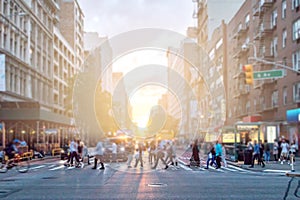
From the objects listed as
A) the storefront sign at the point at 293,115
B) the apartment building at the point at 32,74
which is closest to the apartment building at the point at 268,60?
the storefront sign at the point at 293,115

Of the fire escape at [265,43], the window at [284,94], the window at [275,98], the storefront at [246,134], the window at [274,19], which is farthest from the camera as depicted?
the fire escape at [265,43]

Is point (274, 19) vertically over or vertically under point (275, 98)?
over

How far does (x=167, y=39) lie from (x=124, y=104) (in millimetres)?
3388

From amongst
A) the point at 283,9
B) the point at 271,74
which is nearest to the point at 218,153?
the point at 271,74

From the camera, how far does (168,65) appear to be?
1595 centimetres

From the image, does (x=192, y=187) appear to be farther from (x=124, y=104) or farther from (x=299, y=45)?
(x=299, y=45)

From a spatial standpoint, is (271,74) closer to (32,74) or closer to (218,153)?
(218,153)

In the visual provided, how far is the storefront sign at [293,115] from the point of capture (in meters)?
42.1

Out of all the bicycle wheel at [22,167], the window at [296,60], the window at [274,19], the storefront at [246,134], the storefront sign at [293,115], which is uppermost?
the window at [274,19]

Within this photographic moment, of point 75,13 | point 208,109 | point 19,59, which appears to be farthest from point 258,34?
point 75,13

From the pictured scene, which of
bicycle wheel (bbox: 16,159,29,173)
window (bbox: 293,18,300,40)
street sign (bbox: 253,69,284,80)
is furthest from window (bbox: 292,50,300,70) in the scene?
bicycle wheel (bbox: 16,159,29,173)

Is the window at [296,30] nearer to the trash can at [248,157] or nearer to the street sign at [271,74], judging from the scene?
the street sign at [271,74]

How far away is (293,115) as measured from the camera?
43.1 m

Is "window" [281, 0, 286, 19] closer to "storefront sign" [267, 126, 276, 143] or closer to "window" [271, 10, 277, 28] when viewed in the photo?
"window" [271, 10, 277, 28]
